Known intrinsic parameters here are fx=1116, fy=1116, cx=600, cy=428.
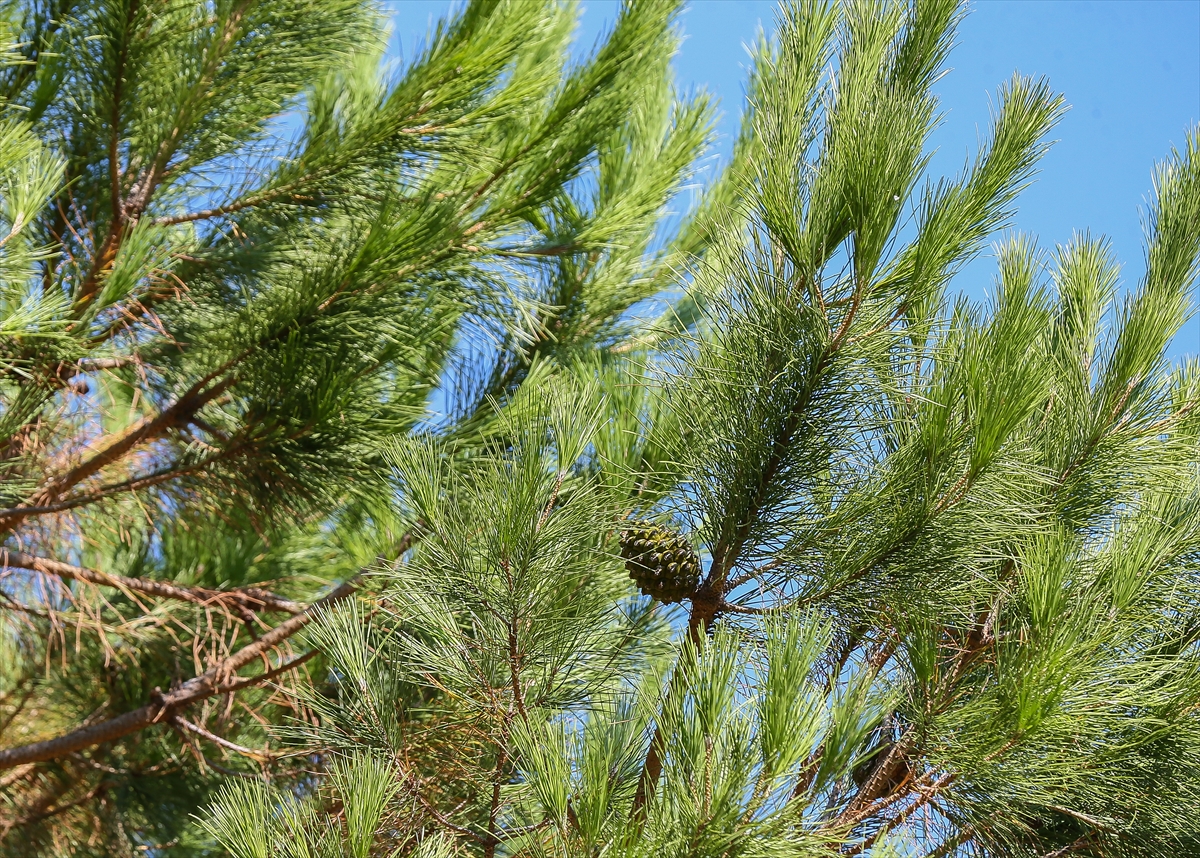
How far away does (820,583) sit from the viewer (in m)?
1.25

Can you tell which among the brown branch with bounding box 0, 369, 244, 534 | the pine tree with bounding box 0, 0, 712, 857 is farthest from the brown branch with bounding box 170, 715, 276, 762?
the brown branch with bounding box 0, 369, 244, 534

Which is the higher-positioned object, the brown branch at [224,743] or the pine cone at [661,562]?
the brown branch at [224,743]

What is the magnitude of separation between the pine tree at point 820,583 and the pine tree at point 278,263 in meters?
0.70

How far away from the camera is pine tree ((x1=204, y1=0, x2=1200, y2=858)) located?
3.64 ft

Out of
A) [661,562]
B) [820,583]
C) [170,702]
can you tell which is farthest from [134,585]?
[820,583]

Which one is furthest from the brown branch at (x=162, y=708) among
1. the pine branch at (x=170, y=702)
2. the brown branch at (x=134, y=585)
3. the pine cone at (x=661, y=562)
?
the pine cone at (x=661, y=562)

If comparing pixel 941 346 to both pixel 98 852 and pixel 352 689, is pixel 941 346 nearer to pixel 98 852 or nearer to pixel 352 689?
pixel 352 689

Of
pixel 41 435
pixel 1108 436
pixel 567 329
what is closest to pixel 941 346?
pixel 1108 436

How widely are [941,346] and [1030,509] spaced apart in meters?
0.22

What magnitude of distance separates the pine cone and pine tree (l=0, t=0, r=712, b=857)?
0.78 metres

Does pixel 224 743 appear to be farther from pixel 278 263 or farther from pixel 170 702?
pixel 278 263

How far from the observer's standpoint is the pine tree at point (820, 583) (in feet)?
3.64

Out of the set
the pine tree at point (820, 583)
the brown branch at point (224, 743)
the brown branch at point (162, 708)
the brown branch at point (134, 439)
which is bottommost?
the pine tree at point (820, 583)

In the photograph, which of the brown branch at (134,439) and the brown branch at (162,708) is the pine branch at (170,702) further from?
the brown branch at (134,439)
